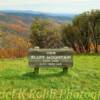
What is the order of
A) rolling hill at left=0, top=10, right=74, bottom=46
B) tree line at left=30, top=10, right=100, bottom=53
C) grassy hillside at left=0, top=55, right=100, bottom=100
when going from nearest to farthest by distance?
1. grassy hillside at left=0, top=55, right=100, bottom=100
2. tree line at left=30, top=10, right=100, bottom=53
3. rolling hill at left=0, top=10, right=74, bottom=46

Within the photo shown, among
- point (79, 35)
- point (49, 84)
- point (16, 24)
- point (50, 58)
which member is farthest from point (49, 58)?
point (16, 24)

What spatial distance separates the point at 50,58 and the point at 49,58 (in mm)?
37

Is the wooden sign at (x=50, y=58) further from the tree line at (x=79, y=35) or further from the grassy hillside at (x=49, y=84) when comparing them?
the tree line at (x=79, y=35)

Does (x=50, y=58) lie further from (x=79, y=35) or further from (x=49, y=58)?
(x=79, y=35)

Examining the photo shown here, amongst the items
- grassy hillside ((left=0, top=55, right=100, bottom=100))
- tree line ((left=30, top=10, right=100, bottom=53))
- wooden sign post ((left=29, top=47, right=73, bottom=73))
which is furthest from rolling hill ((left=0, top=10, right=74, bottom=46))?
wooden sign post ((left=29, top=47, right=73, bottom=73))

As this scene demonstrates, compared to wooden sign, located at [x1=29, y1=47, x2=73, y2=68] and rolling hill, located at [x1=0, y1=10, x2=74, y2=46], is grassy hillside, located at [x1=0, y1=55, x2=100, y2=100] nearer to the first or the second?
wooden sign, located at [x1=29, y1=47, x2=73, y2=68]

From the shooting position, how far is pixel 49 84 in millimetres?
13875

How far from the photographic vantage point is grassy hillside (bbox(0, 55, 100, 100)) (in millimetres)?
12328

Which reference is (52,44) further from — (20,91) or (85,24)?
(20,91)

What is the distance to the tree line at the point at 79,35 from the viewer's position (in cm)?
3284

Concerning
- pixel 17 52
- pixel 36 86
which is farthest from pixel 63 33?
pixel 36 86

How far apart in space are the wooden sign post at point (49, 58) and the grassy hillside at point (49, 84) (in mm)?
295

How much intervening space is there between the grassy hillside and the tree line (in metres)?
16.1

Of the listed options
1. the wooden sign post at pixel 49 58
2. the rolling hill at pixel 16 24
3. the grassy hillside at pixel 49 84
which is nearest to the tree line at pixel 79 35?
the rolling hill at pixel 16 24
